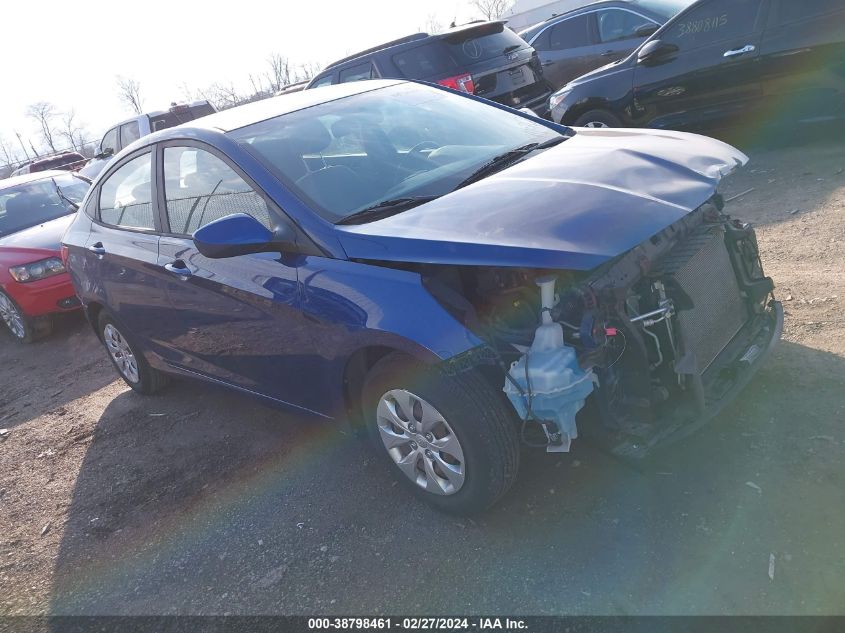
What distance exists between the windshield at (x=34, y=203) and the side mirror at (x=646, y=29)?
753cm

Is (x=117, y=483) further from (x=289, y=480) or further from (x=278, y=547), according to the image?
(x=278, y=547)

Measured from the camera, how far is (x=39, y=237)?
7145mm

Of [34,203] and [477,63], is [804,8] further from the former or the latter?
[34,203]

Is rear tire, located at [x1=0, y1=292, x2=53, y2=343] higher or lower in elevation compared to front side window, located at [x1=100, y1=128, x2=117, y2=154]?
lower

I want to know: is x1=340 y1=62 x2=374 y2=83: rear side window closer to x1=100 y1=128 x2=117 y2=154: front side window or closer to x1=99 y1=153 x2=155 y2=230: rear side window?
x1=99 y1=153 x2=155 y2=230: rear side window

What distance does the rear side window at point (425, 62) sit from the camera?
8281mm

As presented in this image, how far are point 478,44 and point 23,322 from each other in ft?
20.3

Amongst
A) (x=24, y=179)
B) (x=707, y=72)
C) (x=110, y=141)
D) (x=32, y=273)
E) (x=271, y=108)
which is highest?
(x=110, y=141)

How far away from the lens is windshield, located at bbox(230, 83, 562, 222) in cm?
312

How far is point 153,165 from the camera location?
3.93 meters

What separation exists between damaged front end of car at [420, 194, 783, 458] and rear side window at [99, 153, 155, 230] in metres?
2.22

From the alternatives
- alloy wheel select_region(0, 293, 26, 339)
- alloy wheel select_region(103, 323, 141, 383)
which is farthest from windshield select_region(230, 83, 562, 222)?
alloy wheel select_region(0, 293, 26, 339)

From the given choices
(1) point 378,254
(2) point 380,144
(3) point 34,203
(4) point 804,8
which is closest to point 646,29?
(4) point 804,8

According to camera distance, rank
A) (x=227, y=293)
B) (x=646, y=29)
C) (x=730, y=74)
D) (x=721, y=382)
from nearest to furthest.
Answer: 1. (x=721, y=382)
2. (x=227, y=293)
3. (x=730, y=74)
4. (x=646, y=29)
